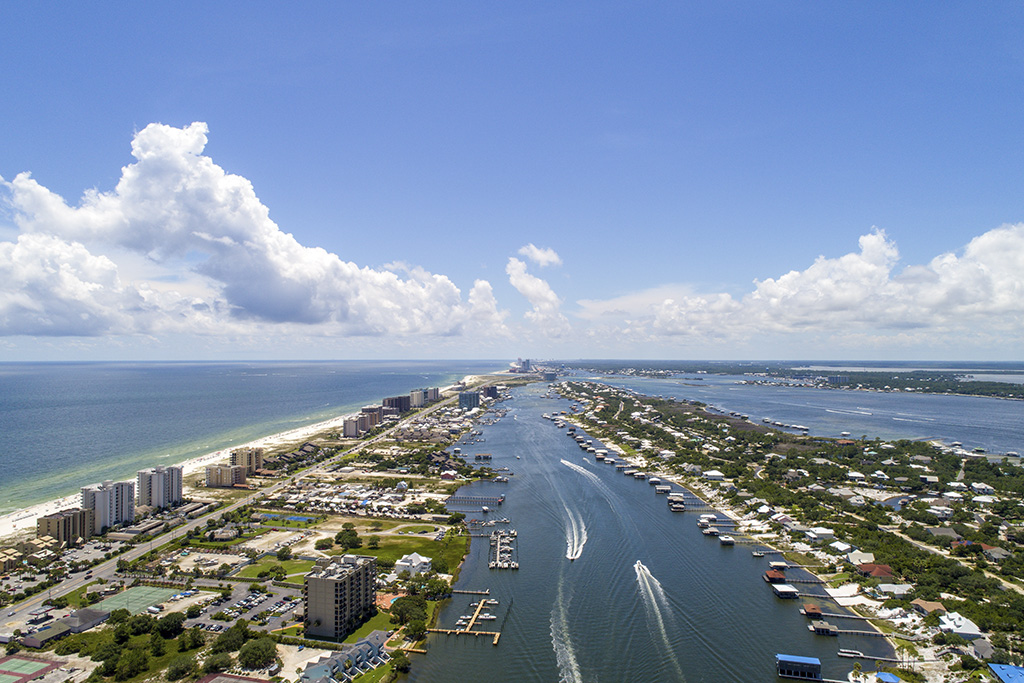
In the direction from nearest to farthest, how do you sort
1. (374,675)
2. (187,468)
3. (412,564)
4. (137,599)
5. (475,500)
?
(374,675) → (137,599) → (412,564) → (475,500) → (187,468)

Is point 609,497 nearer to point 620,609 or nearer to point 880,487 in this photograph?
point 620,609

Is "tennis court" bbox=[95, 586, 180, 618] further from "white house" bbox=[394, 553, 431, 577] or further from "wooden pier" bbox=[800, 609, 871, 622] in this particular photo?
"wooden pier" bbox=[800, 609, 871, 622]

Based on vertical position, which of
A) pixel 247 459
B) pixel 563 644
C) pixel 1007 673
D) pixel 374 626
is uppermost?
pixel 247 459

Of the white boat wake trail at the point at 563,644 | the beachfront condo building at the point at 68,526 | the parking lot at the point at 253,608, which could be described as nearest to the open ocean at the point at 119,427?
the beachfront condo building at the point at 68,526

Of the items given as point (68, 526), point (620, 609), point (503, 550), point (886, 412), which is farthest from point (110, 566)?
point (886, 412)

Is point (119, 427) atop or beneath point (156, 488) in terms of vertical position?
beneath

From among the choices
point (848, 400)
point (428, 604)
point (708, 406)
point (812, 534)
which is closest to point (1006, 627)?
point (812, 534)
